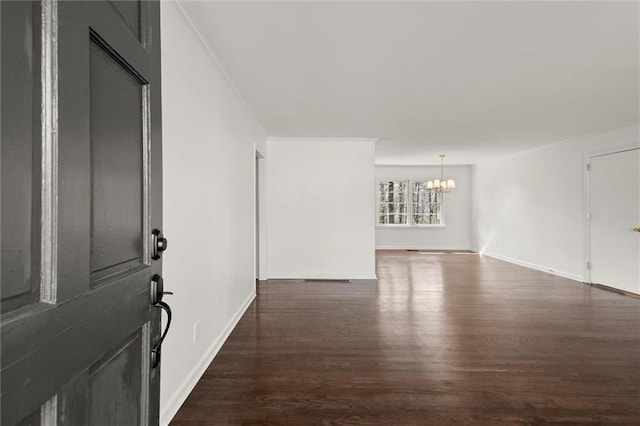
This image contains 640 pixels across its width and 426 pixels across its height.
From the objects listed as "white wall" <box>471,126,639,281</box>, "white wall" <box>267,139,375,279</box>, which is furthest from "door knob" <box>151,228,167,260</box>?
"white wall" <box>471,126,639,281</box>

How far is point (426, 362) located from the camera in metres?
2.59

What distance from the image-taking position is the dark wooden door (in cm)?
53

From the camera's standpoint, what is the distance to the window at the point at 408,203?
9.53 meters

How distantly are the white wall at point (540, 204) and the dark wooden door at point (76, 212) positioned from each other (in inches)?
253

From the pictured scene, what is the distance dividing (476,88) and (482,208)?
20.5 ft

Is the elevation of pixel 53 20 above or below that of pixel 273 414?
above

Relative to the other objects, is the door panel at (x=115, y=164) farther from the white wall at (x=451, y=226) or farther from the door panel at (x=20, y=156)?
the white wall at (x=451, y=226)

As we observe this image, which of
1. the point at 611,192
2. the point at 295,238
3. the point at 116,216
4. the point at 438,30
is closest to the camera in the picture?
the point at 116,216

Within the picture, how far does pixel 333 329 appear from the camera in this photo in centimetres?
328


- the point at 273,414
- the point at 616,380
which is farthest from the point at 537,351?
the point at 273,414

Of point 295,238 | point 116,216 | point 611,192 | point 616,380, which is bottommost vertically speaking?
point 616,380

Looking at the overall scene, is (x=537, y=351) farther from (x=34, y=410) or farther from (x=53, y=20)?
(x=53, y=20)

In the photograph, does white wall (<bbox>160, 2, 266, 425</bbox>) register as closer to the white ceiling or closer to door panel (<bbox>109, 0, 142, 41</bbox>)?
the white ceiling

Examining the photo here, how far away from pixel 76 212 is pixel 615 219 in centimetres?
660
